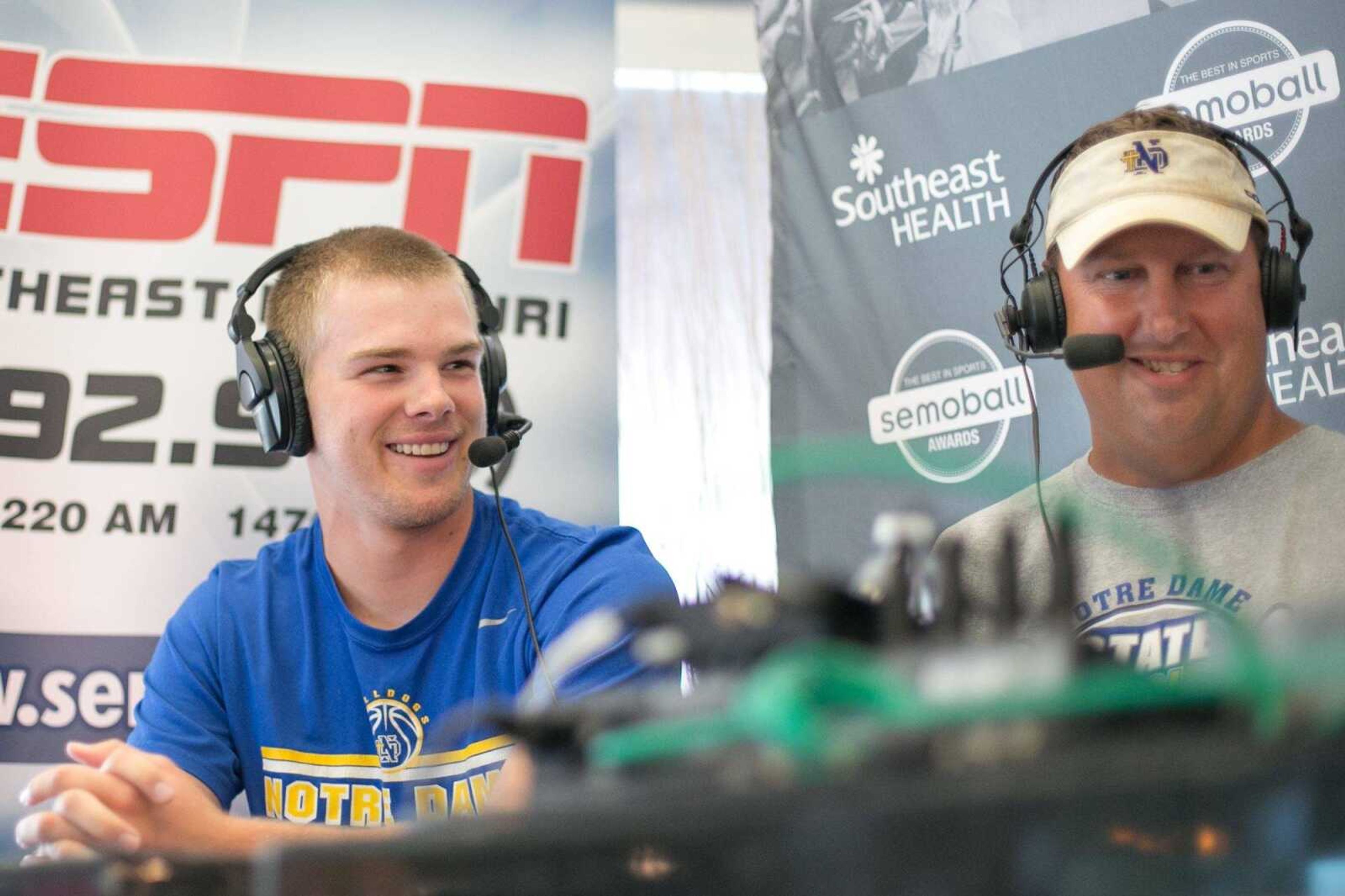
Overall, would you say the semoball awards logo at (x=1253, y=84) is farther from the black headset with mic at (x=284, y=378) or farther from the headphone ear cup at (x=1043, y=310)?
the black headset with mic at (x=284, y=378)

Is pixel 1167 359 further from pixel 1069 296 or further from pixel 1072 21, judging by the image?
pixel 1072 21

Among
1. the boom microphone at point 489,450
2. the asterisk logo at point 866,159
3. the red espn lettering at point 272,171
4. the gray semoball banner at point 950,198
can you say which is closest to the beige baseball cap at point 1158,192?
the gray semoball banner at point 950,198

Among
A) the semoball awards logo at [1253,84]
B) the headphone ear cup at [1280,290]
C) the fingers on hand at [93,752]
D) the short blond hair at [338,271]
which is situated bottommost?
the fingers on hand at [93,752]

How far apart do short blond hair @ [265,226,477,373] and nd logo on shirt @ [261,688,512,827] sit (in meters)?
0.51

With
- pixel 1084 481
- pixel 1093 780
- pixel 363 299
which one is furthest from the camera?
pixel 363 299

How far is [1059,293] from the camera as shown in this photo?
152 cm

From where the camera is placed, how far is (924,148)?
2.37m

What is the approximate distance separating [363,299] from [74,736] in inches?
43.0

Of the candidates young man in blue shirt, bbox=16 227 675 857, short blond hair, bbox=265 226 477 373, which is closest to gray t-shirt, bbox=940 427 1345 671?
young man in blue shirt, bbox=16 227 675 857

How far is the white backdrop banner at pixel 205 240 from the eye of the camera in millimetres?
2377

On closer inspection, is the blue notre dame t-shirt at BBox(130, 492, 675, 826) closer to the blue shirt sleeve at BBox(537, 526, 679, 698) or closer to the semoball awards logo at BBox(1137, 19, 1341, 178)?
the blue shirt sleeve at BBox(537, 526, 679, 698)

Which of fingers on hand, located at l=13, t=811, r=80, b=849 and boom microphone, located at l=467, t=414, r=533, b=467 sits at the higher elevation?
boom microphone, located at l=467, t=414, r=533, b=467

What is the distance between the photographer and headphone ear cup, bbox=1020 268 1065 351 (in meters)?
1.51

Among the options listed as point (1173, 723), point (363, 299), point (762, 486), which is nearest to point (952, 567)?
point (1173, 723)
